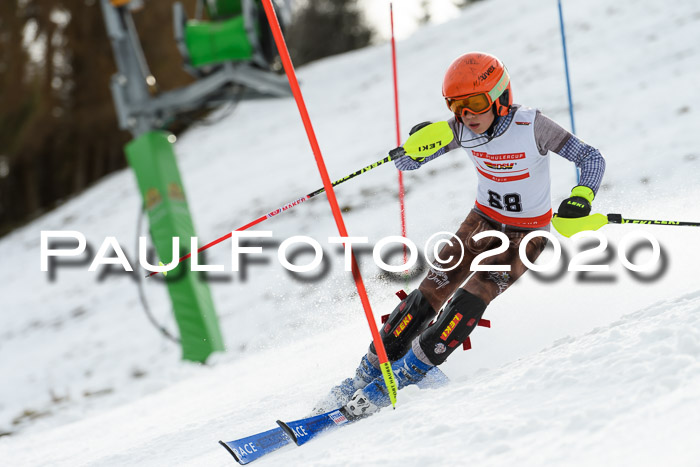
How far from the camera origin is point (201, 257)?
335 inches

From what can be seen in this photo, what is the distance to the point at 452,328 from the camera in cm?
300

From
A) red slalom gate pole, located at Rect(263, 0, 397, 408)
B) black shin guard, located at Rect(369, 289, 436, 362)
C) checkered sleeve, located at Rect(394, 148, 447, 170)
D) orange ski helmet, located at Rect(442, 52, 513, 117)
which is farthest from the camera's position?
checkered sleeve, located at Rect(394, 148, 447, 170)

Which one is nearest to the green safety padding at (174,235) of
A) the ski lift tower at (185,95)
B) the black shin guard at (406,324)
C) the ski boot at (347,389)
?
the ski lift tower at (185,95)

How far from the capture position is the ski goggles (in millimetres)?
3014

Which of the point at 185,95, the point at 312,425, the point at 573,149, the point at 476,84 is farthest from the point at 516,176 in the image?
the point at 185,95

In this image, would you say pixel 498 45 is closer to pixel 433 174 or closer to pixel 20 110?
pixel 433 174

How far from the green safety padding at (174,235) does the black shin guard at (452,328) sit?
13.2ft

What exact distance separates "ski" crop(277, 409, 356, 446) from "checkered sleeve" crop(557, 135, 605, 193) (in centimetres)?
160

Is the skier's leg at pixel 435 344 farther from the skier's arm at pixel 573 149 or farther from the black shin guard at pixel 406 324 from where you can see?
the skier's arm at pixel 573 149

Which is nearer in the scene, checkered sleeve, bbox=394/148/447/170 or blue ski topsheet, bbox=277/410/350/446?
blue ski topsheet, bbox=277/410/350/446

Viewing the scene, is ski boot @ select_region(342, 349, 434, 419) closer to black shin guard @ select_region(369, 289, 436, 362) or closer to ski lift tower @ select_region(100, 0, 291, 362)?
black shin guard @ select_region(369, 289, 436, 362)

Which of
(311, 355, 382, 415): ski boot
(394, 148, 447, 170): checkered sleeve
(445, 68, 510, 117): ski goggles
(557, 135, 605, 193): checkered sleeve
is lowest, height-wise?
(311, 355, 382, 415): ski boot

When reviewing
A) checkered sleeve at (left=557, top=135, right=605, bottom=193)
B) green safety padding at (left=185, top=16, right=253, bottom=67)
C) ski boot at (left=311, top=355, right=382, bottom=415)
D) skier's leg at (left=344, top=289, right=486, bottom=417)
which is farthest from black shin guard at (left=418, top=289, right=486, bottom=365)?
green safety padding at (left=185, top=16, right=253, bottom=67)

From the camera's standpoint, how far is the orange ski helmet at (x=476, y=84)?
2.98m
